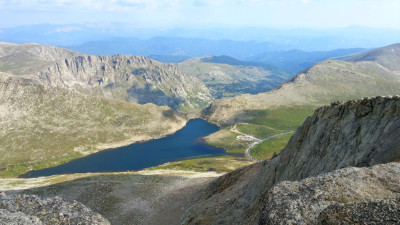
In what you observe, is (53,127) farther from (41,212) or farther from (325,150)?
(325,150)

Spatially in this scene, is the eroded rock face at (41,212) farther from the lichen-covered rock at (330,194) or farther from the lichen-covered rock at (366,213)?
the lichen-covered rock at (366,213)

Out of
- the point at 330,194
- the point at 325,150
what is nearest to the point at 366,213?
the point at 330,194

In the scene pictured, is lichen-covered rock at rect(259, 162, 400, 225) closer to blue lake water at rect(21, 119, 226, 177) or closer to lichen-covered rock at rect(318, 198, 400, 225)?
lichen-covered rock at rect(318, 198, 400, 225)

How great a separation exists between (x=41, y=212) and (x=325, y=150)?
99.2 feet

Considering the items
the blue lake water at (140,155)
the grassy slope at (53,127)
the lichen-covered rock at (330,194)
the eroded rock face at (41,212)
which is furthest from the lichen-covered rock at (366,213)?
the grassy slope at (53,127)

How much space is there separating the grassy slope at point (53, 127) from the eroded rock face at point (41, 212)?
123 m

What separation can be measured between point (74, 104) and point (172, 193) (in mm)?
165187

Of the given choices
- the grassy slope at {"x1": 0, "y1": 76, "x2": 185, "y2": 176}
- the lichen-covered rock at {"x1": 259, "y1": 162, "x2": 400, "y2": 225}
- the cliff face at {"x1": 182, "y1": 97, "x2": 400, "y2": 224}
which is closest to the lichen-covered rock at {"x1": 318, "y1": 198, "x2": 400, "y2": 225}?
the lichen-covered rock at {"x1": 259, "y1": 162, "x2": 400, "y2": 225}

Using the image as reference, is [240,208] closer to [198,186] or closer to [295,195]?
[295,195]

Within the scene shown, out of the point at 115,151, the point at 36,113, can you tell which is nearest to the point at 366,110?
the point at 115,151

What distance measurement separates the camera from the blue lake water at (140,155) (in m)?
136

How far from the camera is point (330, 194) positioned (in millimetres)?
15867

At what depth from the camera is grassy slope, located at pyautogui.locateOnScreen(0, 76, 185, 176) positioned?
147 metres

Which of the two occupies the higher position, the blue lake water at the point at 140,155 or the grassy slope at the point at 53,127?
the grassy slope at the point at 53,127
